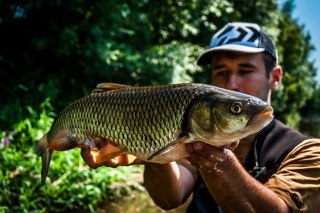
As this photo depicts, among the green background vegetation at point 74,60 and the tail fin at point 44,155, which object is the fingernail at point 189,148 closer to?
the tail fin at point 44,155

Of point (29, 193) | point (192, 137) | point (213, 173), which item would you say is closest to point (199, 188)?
point (213, 173)

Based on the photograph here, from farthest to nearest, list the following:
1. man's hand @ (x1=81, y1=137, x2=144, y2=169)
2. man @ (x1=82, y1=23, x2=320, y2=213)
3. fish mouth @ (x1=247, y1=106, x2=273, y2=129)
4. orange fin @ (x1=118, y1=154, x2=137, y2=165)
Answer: orange fin @ (x1=118, y1=154, x2=137, y2=165) < man's hand @ (x1=81, y1=137, x2=144, y2=169) < man @ (x1=82, y1=23, x2=320, y2=213) < fish mouth @ (x1=247, y1=106, x2=273, y2=129)

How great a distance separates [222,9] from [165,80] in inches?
146

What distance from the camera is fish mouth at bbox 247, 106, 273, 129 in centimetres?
149

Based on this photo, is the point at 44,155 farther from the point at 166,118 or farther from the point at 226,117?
the point at 226,117

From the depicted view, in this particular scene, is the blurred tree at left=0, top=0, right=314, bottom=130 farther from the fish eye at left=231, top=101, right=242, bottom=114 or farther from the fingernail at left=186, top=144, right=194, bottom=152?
the fish eye at left=231, top=101, right=242, bottom=114

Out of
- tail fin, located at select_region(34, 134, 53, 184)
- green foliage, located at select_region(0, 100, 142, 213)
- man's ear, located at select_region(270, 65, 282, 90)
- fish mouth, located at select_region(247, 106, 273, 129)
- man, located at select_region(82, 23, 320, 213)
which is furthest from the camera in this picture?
green foliage, located at select_region(0, 100, 142, 213)

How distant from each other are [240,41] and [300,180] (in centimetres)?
106

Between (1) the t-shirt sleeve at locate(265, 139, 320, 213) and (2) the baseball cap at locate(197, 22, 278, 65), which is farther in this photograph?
(2) the baseball cap at locate(197, 22, 278, 65)

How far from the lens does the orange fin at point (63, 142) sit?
6.92 feet

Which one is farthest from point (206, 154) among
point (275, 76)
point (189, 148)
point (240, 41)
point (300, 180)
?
point (275, 76)

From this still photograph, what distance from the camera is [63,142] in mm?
2133

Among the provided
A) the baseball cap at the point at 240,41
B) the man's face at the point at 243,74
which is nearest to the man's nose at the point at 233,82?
the man's face at the point at 243,74

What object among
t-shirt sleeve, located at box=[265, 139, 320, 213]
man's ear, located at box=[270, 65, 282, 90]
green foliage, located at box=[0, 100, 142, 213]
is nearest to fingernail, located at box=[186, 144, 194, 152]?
t-shirt sleeve, located at box=[265, 139, 320, 213]
